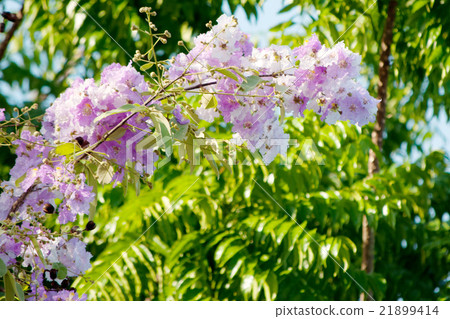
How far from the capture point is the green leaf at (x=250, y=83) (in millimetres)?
1083

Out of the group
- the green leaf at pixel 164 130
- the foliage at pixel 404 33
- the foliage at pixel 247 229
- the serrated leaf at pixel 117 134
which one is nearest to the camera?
the green leaf at pixel 164 130

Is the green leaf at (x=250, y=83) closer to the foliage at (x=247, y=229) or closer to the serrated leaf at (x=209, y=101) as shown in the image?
the serrated leaf at (x=209, y=101)

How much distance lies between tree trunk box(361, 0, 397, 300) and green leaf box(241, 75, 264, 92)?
189 centimetres

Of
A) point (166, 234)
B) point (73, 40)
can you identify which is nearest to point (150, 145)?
point (166, 234)

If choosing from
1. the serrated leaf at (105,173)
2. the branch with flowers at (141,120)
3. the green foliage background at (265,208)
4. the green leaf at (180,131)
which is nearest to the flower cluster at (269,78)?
the branch with flowers at (141,120)

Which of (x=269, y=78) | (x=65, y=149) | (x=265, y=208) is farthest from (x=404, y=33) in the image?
(x=65, y=149)

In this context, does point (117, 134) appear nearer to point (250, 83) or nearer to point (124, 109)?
point (124, 109)

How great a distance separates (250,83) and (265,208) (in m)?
1.63

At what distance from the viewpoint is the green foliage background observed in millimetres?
2426

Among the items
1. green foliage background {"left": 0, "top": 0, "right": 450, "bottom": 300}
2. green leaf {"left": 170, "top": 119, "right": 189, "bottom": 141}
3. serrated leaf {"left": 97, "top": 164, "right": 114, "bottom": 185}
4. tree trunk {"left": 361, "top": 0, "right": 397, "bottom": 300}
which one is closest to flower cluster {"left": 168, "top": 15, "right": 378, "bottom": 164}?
green leaf {"left": 170, "top": 119, "right": 189, "bottom": 141}

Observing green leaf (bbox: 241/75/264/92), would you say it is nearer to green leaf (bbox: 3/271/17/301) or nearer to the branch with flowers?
the branch with flowers

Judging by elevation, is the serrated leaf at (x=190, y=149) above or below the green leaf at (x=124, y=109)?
below

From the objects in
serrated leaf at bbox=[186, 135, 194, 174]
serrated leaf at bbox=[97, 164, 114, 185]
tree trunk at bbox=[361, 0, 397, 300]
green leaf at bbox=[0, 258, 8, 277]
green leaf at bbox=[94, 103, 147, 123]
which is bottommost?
green leaf at bbox=[0, 258, 8, 277]

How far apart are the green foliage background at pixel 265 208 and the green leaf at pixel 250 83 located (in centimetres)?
121
